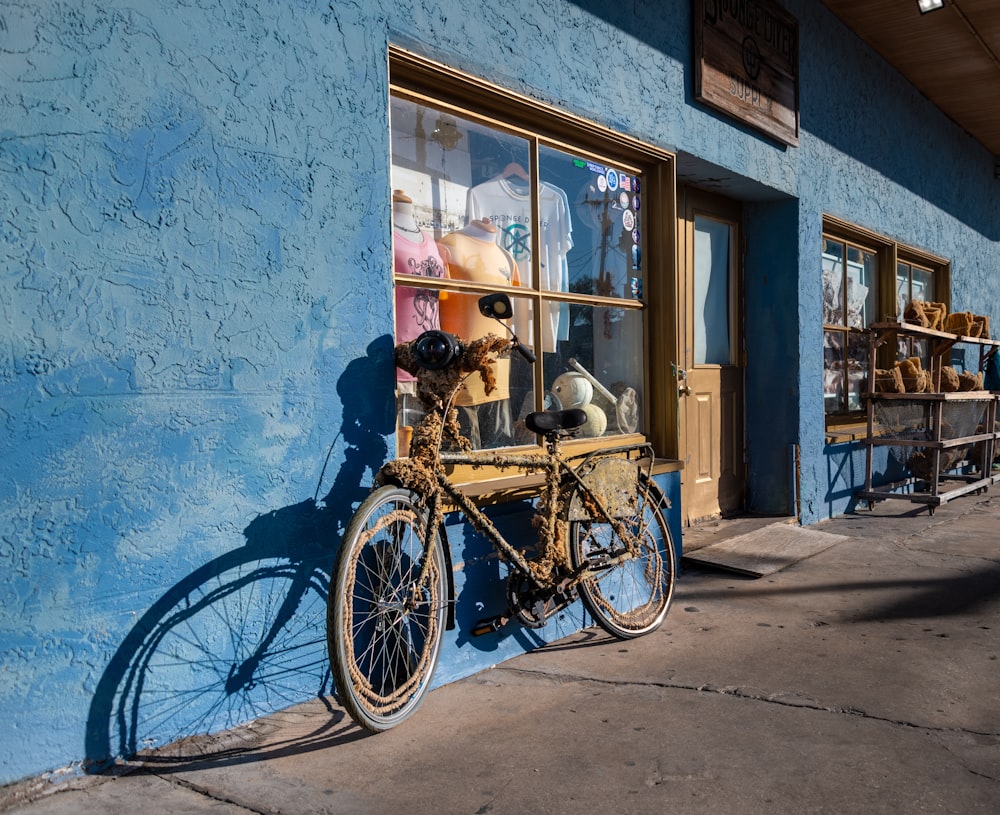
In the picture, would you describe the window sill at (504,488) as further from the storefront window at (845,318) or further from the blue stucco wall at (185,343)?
the storefront window at (845,318)

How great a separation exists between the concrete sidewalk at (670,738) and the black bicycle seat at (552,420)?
3.57 ft

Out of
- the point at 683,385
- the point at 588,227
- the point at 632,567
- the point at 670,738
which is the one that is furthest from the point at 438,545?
the point at 683,385

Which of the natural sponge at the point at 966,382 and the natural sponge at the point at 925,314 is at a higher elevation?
the natural sponge at the point at 925,314

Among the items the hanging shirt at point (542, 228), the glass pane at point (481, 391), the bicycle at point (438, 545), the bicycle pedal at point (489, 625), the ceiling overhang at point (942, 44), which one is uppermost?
the ceiling overhang at point (942, 44)

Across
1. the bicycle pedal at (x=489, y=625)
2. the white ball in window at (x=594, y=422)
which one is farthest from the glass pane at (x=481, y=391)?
the bicycle pedal at (x=489, y=625)

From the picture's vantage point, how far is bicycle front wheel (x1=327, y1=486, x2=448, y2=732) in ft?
9.60

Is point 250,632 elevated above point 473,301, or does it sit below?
below

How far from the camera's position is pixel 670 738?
315 centimetres

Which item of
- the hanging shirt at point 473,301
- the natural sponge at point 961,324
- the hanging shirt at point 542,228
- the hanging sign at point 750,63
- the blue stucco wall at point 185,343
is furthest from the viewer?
the natural sponge at point 961,324

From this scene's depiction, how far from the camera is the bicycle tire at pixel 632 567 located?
13.7ft

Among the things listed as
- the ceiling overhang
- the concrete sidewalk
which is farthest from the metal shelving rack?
the concrete sidewalk

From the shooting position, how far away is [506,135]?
4.45 metres

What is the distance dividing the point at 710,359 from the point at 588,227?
2.35 m

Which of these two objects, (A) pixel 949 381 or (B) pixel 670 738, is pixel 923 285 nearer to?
(A) pixel 949 381
